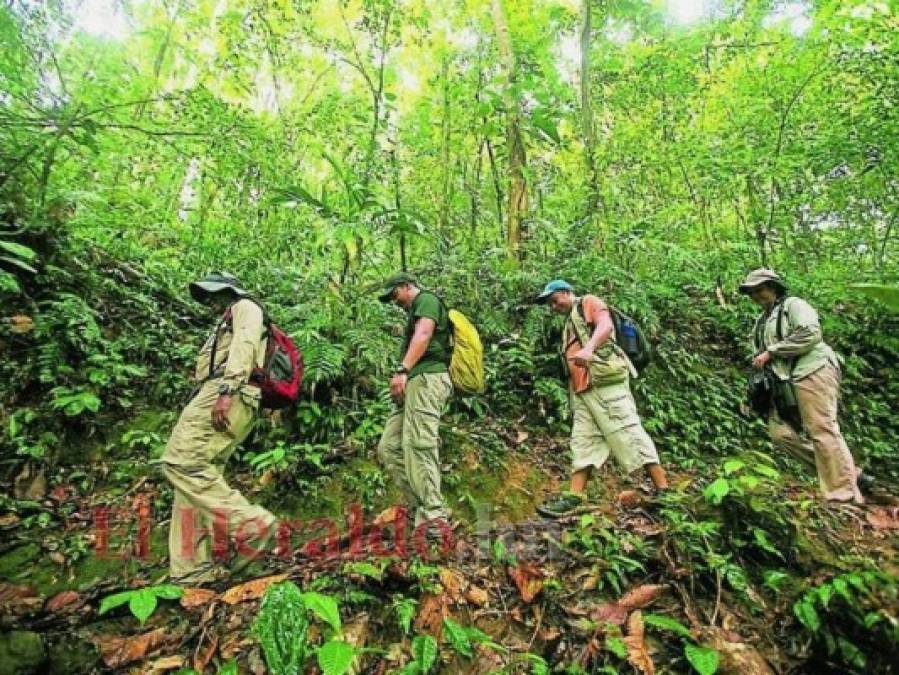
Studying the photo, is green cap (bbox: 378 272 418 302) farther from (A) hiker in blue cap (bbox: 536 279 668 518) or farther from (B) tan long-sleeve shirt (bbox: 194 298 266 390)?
(A) hiker in blue cap (bbox: 536 279 668 518)

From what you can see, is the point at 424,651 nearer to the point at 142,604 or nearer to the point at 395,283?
the point at 142,604

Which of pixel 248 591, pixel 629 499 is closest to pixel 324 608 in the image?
pixel 248 591

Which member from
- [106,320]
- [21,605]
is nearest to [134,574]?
[21,605]

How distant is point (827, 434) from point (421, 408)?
377 cm

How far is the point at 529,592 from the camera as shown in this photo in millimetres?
3545

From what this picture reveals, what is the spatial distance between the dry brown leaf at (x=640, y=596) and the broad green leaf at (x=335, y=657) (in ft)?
5.78

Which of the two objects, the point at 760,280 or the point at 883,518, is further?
the point at 760,280

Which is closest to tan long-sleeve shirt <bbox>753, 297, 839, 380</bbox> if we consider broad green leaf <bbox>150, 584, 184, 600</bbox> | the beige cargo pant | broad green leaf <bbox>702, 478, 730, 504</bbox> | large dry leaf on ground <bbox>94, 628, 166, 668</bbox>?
broad green leaf <bbox>702, 478, 730, 504</bbox>

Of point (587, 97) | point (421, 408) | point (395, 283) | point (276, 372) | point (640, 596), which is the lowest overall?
point (640, 596)

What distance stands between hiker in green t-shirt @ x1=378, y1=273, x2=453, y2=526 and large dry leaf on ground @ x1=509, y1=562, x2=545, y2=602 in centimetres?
100

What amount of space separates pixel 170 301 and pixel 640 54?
952 centimetres

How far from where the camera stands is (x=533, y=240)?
9.30 m

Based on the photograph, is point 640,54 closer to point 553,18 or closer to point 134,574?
point 553,18

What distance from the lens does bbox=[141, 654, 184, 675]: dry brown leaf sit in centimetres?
296
